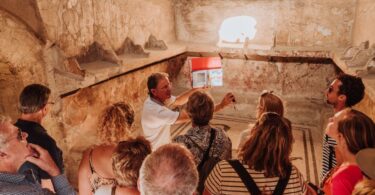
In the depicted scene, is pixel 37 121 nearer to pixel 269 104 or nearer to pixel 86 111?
pixel 86 111

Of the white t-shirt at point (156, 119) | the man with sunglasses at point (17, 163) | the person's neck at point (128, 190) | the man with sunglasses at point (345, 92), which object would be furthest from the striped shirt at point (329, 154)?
the man with sunglasses at point (17, 163)

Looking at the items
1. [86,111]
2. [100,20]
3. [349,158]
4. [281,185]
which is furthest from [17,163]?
[100,20]

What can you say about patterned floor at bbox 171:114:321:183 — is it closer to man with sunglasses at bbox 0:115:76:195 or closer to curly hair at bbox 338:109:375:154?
curly hair at bbox 338:109:375:154

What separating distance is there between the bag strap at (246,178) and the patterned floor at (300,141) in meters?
3.14

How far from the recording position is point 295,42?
667 cm

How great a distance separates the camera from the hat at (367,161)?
1643 millimetres

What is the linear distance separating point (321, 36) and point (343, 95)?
386 cm

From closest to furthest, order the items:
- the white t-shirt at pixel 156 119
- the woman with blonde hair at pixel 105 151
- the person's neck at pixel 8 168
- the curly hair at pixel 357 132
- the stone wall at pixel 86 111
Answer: the person's neck at pixel 8 168 < the curly hair at pixel 357 132 < the woman with blonde hair at pixel 105 151 < the white t-shirt at pixel 156 119 < the stone wall at pixel 86 111

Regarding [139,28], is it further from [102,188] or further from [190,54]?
[102,188]

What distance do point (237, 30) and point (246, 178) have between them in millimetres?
5498

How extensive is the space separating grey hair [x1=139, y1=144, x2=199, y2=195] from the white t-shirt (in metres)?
1.64

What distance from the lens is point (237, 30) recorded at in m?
6.98

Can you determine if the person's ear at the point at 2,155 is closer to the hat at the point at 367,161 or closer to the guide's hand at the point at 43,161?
the guide's hand at the point at 43,161

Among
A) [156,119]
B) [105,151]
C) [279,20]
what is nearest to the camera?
[105,151]
